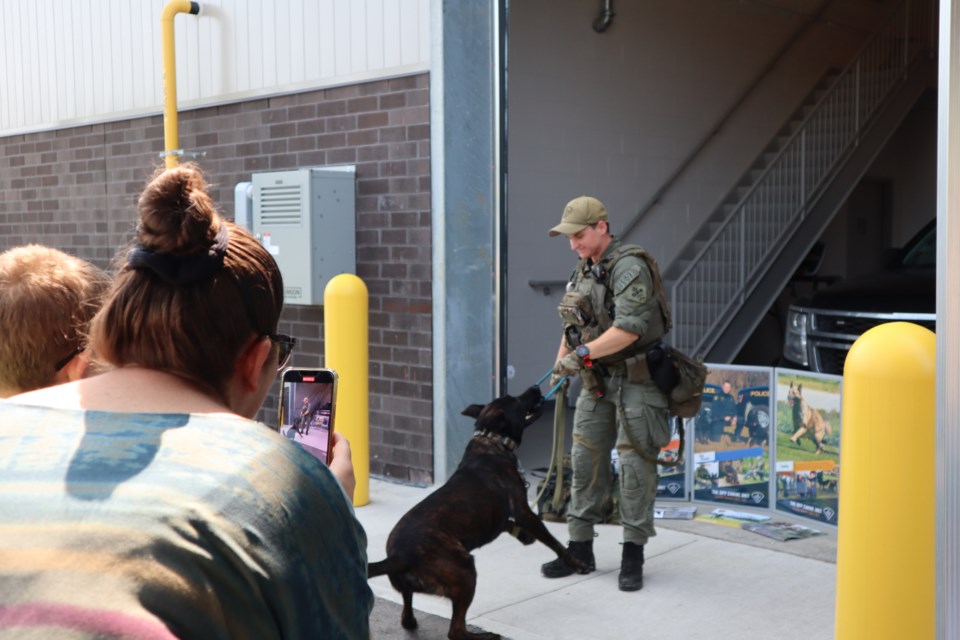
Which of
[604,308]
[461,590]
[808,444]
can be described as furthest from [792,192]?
[461,590]

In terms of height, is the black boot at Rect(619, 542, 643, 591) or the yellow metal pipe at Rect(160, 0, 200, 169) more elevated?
the yellow metal pipe at Rect(160, 0, 200, 169)

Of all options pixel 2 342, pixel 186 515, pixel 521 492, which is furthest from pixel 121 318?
pixel 521 492

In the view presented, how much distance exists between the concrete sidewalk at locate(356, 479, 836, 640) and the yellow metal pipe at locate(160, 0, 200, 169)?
4318 millimetres

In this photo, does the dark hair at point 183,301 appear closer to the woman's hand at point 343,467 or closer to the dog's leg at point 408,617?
the woman's hand at point 343,467

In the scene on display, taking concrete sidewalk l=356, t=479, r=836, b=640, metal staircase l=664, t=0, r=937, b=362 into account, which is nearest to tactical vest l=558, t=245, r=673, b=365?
concrete sidewalk l=356, t=479, r=836, b=640

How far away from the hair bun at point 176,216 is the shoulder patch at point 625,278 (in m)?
3.82

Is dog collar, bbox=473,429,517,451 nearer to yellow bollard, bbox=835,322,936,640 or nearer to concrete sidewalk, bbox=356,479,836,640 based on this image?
concrete sidewalk, bbox=356,479,836,640

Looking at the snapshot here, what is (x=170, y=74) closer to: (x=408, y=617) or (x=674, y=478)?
(x=674, y=478)

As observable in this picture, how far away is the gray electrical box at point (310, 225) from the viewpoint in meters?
7.59

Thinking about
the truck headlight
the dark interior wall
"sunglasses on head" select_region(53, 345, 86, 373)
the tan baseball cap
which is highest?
the dark interior wall

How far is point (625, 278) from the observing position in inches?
210

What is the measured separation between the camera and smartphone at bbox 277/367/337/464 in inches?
91.7

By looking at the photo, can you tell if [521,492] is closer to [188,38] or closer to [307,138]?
[307,138]

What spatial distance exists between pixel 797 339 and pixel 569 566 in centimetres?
282
